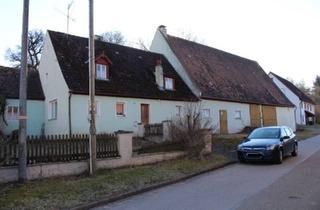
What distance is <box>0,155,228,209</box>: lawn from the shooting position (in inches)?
360

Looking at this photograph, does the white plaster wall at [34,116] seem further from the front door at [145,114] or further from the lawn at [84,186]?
the lawn at [84,186]

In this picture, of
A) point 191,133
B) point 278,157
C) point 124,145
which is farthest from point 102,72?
point 278,157

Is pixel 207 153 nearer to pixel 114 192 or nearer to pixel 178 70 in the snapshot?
pixel 114 192

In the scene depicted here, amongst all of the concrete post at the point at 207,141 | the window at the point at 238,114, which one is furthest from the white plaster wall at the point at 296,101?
the concrete post at the point at 207,141

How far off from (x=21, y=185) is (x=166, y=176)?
15.5 ft

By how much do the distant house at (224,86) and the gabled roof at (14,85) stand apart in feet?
38.2

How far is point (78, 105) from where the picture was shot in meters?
23.2

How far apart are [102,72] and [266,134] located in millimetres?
12450

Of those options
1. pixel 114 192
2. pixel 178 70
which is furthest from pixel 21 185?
pixel 178 70

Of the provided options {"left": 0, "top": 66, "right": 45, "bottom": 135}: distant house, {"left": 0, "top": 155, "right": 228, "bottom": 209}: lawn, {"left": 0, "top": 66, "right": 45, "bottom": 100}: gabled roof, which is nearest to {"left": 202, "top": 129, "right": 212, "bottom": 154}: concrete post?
{"left": 0, "top": 155, "right": 228, "bottom": 209}: lawn

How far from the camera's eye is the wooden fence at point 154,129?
72.4 feet

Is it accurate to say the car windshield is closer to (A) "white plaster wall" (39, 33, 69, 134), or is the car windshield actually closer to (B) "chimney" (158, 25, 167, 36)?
(A) "white plaster wall" (39, 33, 69, 134)

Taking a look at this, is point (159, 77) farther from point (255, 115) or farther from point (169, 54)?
point (255, 115)

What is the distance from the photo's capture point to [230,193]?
10172 mm
